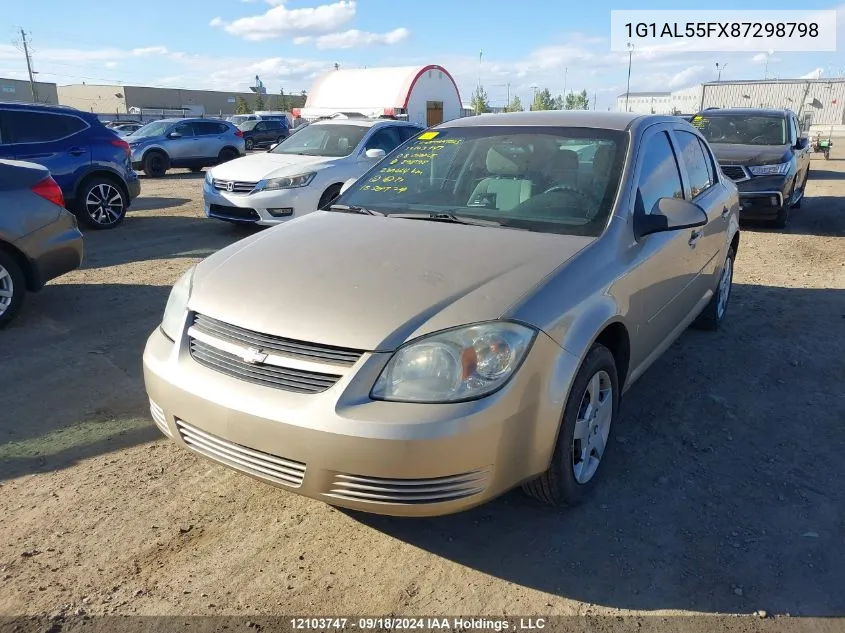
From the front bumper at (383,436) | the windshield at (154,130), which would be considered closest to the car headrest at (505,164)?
the front bumper at (383,436)

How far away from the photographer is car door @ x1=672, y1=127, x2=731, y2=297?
4172 millimetres

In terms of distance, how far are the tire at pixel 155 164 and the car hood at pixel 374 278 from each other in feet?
53.9

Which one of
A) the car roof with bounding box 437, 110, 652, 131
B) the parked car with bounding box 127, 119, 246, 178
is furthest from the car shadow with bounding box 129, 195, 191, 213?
the car roof with bounding box 437, 110, 652, 131

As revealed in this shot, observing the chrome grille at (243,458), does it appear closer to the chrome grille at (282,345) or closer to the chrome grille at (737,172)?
the chrome grille at (282,345)

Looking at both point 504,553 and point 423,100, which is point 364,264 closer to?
point 504,553

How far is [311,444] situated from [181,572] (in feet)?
2.68

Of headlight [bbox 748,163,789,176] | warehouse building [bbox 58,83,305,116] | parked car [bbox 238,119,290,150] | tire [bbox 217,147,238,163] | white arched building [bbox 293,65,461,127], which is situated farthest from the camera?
warehouse building [bbox 58,83,305,116]

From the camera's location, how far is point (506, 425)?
2260mm

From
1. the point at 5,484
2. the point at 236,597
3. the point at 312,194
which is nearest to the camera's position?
the point at 236,597

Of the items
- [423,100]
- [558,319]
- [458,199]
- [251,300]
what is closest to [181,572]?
[251,300]

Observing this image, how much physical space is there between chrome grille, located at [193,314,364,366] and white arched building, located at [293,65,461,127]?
912 inches

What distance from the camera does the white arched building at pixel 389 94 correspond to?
2550 centimetres

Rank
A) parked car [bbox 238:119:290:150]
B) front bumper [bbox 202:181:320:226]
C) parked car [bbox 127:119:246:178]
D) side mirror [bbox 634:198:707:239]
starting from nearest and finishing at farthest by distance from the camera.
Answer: side mirror [bbox 634:198:707:239], front bumper [bbox 202:181:320:226], parked car [bbox 127:119:246:178], parked car [bbox 238:119:290:150]

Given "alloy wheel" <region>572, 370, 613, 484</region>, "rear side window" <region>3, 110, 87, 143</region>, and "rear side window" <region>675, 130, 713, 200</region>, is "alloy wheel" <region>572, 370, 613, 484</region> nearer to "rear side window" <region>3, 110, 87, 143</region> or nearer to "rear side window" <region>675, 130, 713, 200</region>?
"rear side window" <region>675, 130, 713, 200</region>
